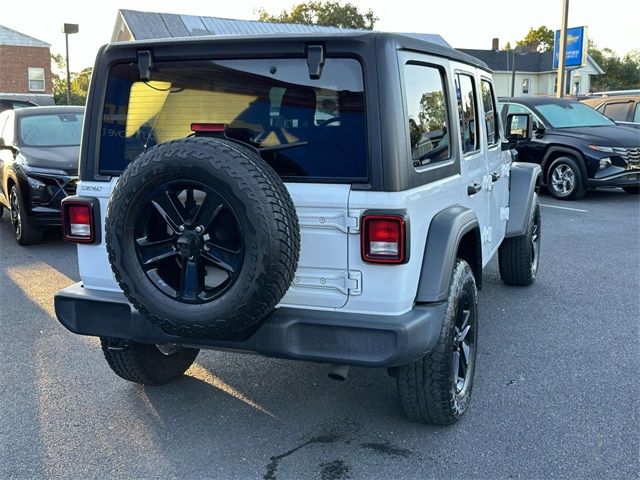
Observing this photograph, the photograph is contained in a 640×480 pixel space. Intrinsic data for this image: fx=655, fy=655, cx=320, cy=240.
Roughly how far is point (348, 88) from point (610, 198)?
9970 mm

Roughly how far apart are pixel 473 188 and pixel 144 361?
213 cm

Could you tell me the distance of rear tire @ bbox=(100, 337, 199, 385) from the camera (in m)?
3.58

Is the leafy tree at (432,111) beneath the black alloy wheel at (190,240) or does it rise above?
above

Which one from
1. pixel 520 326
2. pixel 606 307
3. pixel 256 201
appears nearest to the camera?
pixel 256 201

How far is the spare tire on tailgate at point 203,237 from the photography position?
8.47 ft

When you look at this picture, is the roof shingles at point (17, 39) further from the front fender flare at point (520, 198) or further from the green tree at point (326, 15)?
the front fender flare at point (520, 198)

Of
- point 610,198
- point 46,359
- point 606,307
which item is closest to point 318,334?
point 46,359

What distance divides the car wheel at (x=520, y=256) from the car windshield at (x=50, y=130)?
18.6 feet

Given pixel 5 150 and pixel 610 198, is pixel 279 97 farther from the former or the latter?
pixel 610 198

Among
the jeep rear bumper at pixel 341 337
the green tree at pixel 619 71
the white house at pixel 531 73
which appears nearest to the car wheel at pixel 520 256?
the jeep rear bumper at pixel 341 337

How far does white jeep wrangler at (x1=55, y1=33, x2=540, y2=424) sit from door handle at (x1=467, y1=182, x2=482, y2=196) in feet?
1.41

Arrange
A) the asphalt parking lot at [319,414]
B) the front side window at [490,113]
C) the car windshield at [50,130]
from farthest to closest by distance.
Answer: the car windshield at [50,130], the front side window at [490,113], the asphalt parking lot at [319,414]

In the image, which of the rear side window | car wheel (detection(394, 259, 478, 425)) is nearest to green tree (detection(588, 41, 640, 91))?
the rear side window

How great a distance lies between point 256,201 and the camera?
8.39 feet
